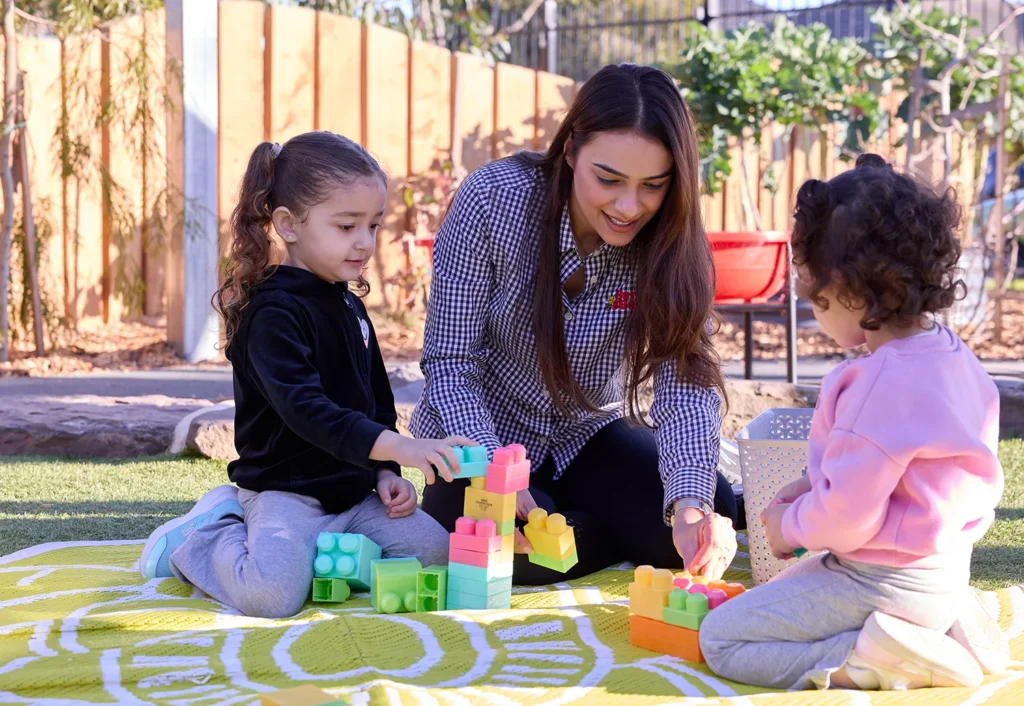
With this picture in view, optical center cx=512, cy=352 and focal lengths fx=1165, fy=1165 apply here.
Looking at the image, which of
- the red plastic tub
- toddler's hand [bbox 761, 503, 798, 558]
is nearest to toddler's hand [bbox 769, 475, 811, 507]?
toddler's hand [bbox 761, 503, 798, 558]

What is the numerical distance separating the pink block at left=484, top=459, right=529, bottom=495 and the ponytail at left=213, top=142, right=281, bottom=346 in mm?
707

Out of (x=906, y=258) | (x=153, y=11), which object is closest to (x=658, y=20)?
(x=153, y=11)

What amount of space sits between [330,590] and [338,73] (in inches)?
169

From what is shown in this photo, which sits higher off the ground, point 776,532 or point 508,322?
point 508,322

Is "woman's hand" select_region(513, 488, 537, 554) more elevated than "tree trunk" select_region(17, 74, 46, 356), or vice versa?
"tree trunk" select_region(17, 74, 46, 356)

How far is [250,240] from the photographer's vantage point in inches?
101

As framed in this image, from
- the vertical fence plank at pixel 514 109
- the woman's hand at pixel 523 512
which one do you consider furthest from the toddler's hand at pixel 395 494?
the vertical fence plank at pixel 514 109

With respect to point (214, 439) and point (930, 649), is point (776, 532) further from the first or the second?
point (214, 439)

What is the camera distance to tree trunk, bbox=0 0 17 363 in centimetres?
512

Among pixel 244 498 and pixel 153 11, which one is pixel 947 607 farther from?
pixel 153 11

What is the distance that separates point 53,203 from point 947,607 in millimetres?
5024

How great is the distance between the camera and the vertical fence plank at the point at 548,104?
716 cm

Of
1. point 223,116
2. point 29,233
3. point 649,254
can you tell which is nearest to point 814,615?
point 649,254

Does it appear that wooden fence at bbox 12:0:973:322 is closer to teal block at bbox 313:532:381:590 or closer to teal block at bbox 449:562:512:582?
teal block at bbox 313:532:381:590
